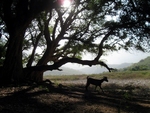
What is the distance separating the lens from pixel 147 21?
17203 millimetres

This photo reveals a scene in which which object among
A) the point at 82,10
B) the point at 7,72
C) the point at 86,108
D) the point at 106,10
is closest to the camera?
the point at 86,108

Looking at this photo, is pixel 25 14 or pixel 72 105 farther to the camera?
pixel 25 14

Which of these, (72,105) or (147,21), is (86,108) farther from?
(147,21)

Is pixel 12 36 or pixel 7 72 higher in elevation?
pixel 12 36

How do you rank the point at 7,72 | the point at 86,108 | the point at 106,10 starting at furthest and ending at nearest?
the point at 106,10 → the point at 7,72 → the point at 86,108

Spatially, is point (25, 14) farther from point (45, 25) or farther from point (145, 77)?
point (145, 77)

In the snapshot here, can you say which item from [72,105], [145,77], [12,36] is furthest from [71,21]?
[145,77]

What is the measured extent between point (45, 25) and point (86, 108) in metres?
16.0

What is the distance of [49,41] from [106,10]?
736 centimetres

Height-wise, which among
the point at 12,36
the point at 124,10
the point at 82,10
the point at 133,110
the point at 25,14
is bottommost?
the point at 133,110

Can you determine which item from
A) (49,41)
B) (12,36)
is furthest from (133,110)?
(49,41)

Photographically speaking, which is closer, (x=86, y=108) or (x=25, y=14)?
(x=86, y=108)

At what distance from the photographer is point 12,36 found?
1614 cm

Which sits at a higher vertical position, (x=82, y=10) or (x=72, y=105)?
(x=82, y=10)
